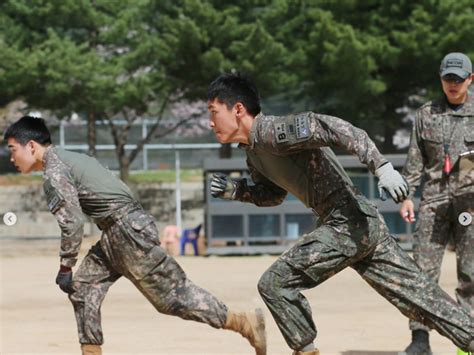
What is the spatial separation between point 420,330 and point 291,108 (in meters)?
21.3

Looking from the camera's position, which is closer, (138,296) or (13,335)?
(13,335)

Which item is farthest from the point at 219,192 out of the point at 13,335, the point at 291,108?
the point at 291,108

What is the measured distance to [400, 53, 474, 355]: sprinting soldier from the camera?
341 inches

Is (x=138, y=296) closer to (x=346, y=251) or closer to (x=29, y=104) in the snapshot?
(x=346, y=251)

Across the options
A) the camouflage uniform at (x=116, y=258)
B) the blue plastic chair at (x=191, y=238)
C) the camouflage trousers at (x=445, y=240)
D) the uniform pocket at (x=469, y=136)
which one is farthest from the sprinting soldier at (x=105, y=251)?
the blue plastic chair at (x=191, y=238)

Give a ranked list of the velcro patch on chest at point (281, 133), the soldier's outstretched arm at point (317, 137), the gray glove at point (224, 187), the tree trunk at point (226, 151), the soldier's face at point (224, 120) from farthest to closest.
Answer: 1. the tree trunk at point (226, 151)
2. the gray glove at point (224, 187)
3. the soldier's face at point (224, 120)
4. the velcro patch on chest at point (281, 133)
5. the soldier's outstretched arm at point (317, 137)

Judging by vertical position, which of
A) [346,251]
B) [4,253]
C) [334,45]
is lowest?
[4,253]

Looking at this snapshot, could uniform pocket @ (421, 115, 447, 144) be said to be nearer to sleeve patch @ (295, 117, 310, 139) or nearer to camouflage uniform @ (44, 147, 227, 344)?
camouflage uniform @ (44, 147, 227, 344)

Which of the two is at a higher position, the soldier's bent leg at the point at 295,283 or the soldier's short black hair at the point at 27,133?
the soldier's short black hair at the point at 27,133

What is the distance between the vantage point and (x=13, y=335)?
10.6m

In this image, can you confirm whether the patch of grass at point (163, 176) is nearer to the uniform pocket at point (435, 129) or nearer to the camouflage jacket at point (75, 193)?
the uniform pocket at point (435, 129)

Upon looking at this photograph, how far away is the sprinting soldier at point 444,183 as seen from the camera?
8656mm

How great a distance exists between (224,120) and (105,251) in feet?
5.56

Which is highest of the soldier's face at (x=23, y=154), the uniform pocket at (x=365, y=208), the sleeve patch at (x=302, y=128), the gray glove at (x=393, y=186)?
the sleeve patch at (x=302, y=128)
